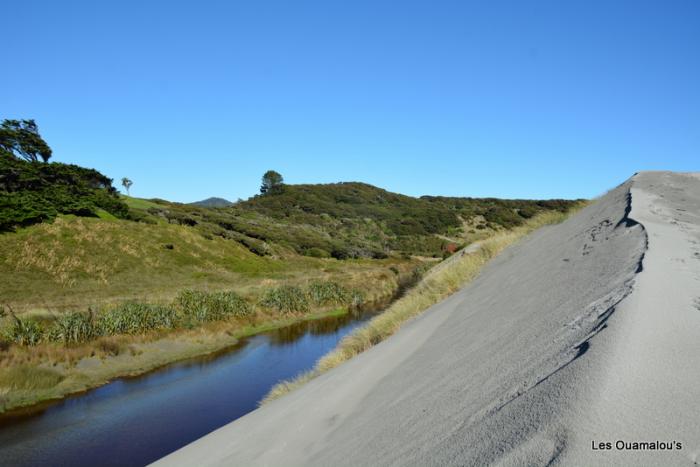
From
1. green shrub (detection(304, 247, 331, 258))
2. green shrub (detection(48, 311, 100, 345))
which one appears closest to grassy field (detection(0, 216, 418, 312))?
green shrub (detection(48, 311, 100, 345))

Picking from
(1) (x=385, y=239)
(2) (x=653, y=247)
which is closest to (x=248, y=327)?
(2) (x=653, y=247)

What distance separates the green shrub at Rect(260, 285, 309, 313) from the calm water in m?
8.57

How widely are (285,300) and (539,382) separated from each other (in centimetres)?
2878

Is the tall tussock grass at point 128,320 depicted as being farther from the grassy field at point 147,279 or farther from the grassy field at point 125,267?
the grassy field at point 125,267

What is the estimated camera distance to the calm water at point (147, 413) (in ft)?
38.0

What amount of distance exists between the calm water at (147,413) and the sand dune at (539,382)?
677 centimetres

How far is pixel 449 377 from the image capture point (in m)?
3.96

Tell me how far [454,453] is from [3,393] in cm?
1697

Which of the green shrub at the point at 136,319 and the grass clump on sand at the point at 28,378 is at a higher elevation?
the green shrub at the point at 136,319

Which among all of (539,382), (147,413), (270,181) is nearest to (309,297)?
(147,413)

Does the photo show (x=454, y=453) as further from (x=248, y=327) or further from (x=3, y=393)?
(x=248, y=327)

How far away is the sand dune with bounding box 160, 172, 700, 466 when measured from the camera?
2047mm

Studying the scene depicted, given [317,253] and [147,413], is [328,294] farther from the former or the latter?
[317,253]

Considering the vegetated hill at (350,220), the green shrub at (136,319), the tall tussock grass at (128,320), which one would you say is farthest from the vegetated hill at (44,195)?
the green shrub at (136,319)
